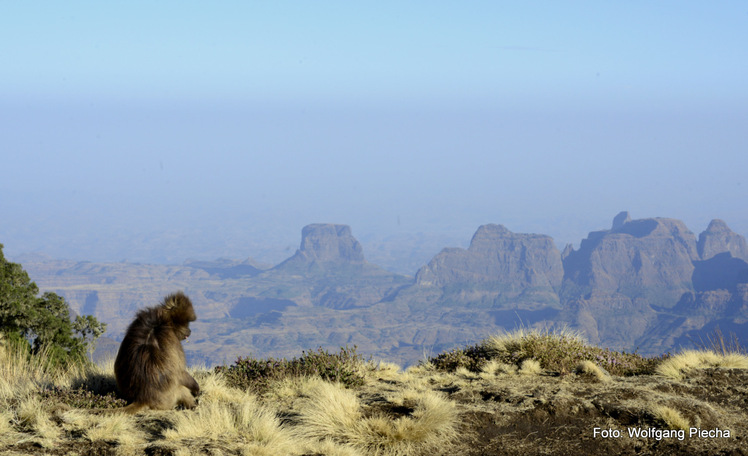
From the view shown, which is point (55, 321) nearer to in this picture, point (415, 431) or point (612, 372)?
point (415, 431)

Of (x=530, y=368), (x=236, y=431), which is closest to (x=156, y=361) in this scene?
(x=236, y=431)

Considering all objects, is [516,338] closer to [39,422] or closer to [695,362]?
[695,362]

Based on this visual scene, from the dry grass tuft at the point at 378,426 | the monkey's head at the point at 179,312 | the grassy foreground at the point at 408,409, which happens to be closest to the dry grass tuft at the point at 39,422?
the grassy foreground at the point at 408,409

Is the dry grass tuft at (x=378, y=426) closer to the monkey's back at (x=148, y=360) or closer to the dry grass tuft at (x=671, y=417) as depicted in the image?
the monkey's back at (x=148, y=360)

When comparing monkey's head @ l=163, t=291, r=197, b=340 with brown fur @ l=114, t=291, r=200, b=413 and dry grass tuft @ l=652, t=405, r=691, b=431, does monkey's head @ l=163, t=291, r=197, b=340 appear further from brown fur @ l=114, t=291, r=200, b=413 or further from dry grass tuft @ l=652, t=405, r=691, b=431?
dry grass tuft @ l=652, t=405, r=691, b=431

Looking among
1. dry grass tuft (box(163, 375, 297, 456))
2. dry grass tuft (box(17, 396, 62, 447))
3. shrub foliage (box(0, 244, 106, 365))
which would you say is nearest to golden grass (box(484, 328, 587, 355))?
dry grass tuft (box(163, 375, 297, 456))

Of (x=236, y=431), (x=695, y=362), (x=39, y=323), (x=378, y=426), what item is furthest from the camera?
(x=39, y=323)

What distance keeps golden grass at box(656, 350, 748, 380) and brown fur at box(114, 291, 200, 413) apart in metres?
7.93

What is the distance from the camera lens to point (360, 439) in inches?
295

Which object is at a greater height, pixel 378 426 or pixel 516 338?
pixel 516 338

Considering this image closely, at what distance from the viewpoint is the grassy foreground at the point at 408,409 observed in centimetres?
725

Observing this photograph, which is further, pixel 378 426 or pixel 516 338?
pixel 516 338

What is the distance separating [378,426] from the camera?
7633 mm

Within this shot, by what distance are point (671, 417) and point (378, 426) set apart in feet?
11.8
